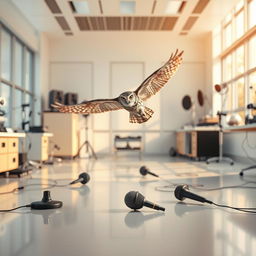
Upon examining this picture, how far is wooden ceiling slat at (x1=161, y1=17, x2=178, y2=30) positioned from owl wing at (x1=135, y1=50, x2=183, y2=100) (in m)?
5.96

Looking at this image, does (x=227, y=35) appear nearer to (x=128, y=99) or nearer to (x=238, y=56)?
(x=238, y=56)

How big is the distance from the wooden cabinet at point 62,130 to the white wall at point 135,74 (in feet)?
5.07

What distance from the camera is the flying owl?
2.12m

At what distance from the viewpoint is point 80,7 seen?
7.43 meters

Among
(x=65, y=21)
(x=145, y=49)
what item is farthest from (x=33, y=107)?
(x=145, y=49)

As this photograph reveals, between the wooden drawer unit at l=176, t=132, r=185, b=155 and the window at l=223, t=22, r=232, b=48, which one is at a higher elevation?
the window at l=223, t=22, r=232, b=48

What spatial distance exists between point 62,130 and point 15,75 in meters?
1.68

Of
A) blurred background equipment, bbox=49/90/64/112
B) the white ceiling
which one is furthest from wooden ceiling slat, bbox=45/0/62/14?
blurred background equipment, bbox=49/90/64/112

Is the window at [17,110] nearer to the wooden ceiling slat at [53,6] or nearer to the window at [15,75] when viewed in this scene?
the window at [15,75]

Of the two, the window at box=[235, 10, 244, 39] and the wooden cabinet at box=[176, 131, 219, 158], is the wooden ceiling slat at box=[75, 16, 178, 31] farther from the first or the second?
the wooden cabinet at box=[176, 131, 219, 158]

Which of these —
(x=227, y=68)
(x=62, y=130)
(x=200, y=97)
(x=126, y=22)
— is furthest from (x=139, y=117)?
(x=227, y=68)

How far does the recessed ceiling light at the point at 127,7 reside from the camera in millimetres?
7286

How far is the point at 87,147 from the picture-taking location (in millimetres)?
8570

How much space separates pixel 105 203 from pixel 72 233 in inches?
35.4
